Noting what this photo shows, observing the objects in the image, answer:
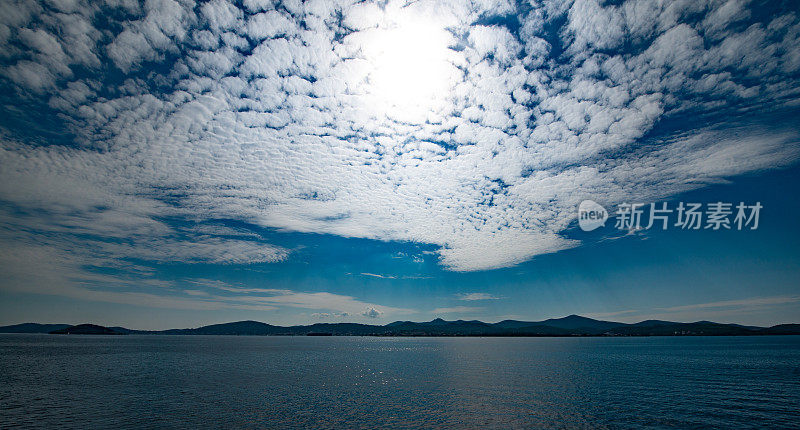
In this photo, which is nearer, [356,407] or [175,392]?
[356,407]

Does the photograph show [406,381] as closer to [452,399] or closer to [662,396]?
[452,399]

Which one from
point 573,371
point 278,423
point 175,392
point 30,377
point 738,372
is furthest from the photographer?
point 573,371

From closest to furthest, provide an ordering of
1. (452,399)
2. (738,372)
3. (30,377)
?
(452,399)
(30,377)
(738,372)

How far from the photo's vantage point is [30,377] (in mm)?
70188

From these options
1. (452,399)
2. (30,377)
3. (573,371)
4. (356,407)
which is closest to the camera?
(356,407)

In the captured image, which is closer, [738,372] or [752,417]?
[752,417]

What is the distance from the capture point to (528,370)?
291 ft

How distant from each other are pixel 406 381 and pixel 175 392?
40.2m

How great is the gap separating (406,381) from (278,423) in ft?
120

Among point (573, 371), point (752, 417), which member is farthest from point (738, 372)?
point (752, 417)

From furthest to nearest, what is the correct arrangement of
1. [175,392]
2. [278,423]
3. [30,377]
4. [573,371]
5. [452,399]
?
[573,371]
[30,377]
[175,392]
[452,399]
[278,423]

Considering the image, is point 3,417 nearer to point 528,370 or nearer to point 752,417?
point 752,417

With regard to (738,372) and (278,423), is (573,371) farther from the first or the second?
(278,423)

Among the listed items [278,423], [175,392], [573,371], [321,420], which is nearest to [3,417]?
[175,392]
